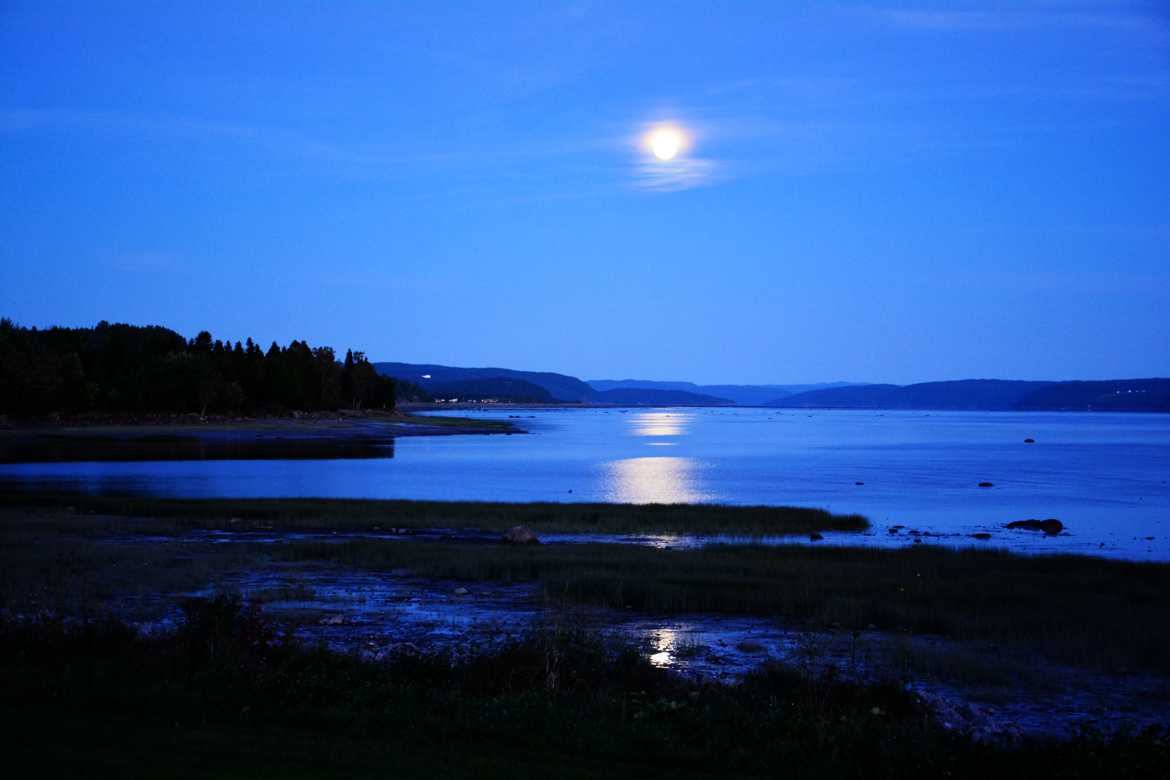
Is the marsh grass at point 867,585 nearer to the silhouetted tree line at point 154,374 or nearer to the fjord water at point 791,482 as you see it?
the fjord water at point 791,482

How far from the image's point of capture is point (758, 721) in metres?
11.3

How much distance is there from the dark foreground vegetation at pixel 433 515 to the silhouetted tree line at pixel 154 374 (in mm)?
77101

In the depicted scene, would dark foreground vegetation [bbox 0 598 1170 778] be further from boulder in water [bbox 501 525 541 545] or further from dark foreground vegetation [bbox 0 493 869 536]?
dark foreground vegetation [bbox 0 493 869 536]

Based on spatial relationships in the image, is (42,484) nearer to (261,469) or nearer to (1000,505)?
(261,469)

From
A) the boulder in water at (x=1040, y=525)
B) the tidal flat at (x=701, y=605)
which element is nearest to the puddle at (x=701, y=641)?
the tidal flat at (x=701, y=605)

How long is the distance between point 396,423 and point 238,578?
149 m

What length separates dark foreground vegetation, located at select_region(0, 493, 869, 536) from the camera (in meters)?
38.6

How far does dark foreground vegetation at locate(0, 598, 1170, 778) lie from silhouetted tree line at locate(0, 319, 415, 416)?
380ft

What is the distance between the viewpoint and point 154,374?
13400 centimetres

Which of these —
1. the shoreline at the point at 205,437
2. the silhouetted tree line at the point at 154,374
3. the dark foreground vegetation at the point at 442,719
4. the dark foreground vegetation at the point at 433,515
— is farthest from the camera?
the silhouetted tree line at the point at 154,374

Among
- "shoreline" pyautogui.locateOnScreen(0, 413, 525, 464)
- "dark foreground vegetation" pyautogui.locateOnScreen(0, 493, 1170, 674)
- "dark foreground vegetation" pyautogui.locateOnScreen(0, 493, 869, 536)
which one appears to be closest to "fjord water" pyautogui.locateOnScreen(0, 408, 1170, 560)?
"dark foreground vegetation" pyautogui.locateOnScreen(0, 493, 869, 536)

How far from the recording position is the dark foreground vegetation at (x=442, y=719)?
9.62 meters

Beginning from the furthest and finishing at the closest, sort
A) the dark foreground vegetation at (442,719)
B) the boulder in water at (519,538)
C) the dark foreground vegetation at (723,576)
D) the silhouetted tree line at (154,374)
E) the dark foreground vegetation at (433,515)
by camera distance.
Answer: the silhouetted tree line at (154,374)
the dark foreground vegetation at (433,515)
the boulder in water at (519,538)
the dark foreground vegetation at (723,576)
the dark foreground vegetation at (442,719)

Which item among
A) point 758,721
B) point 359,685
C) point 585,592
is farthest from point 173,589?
point 758,721
